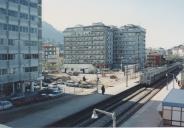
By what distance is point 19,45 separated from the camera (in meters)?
59.9

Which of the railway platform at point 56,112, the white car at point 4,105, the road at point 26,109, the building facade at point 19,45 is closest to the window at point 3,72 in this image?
the building facade at point 19,45

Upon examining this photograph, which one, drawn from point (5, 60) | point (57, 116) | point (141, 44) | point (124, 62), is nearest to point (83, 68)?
point (124, 62)

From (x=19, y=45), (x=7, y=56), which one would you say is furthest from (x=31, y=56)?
(x=7, y=56)

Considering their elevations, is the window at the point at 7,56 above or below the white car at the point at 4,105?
above

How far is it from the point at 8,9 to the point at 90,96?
852 inches

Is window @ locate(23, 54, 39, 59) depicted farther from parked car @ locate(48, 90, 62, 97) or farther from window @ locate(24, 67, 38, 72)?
parked car @ locate(48, 90, 62, 97)

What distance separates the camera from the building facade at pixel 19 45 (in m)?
55.9

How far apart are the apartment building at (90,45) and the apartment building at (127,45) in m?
5.68

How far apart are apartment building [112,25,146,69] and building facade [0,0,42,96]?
96.3 metres

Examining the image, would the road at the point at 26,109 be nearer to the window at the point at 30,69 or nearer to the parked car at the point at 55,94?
the parked car at the point at 55,94

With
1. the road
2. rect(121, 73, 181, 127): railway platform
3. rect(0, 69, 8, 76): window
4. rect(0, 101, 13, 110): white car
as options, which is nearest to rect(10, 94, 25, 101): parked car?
rect(0, 69, 8, 76): window

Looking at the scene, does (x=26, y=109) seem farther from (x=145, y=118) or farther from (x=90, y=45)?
(x=90, y=45)

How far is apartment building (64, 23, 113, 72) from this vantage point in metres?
148

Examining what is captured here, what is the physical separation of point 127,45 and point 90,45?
67.6 feet
